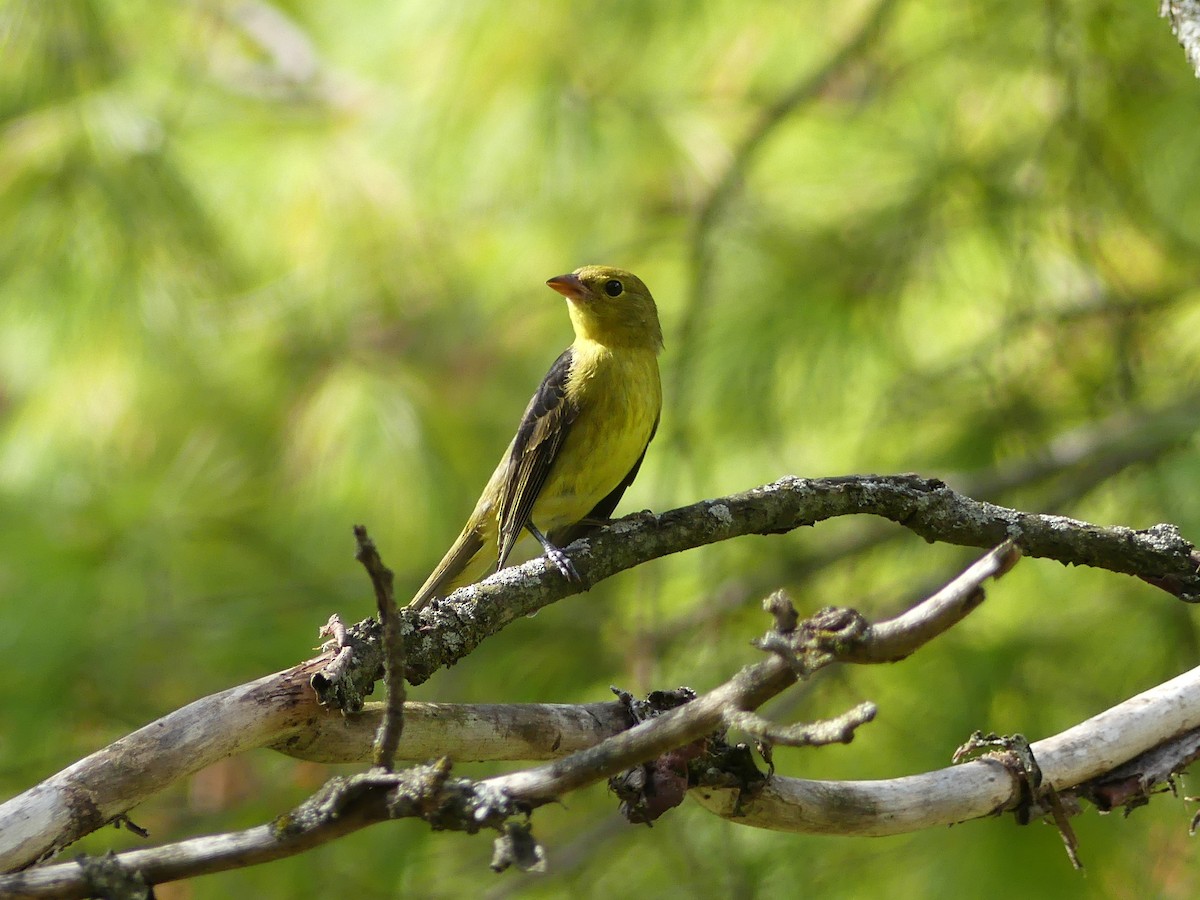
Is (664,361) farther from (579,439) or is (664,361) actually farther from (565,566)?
(565,566)

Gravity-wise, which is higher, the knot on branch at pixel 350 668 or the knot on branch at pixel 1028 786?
the knot on branch at pixel 350 668

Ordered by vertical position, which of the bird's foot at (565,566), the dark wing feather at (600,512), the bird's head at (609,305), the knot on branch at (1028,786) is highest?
the bird's head at (609,305)

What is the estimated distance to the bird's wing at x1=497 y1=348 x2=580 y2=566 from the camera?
3.83 meters

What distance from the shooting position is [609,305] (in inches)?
165

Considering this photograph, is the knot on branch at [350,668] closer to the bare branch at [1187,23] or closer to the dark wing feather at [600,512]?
the dark wing feather at [600,512]

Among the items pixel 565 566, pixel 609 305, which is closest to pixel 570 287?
pixel 609 305

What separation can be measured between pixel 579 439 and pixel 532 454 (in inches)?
6.1

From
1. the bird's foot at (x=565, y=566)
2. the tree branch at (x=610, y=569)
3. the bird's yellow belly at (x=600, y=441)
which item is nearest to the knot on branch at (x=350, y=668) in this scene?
the tree branch at (x=610, y=569)

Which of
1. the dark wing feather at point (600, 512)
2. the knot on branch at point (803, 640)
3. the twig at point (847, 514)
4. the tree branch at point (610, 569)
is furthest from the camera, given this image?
the dark wing feather at point (600, 512)

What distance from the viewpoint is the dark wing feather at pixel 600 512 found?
3994 millimetres

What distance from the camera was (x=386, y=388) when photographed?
4.93 m

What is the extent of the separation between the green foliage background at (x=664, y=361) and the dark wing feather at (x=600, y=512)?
224 millimetres

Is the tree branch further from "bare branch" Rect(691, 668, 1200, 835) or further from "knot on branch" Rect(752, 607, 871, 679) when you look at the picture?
"knot on branch" Rect(752, 607, 871, 679)

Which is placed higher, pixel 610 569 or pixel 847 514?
pixel 610 569
